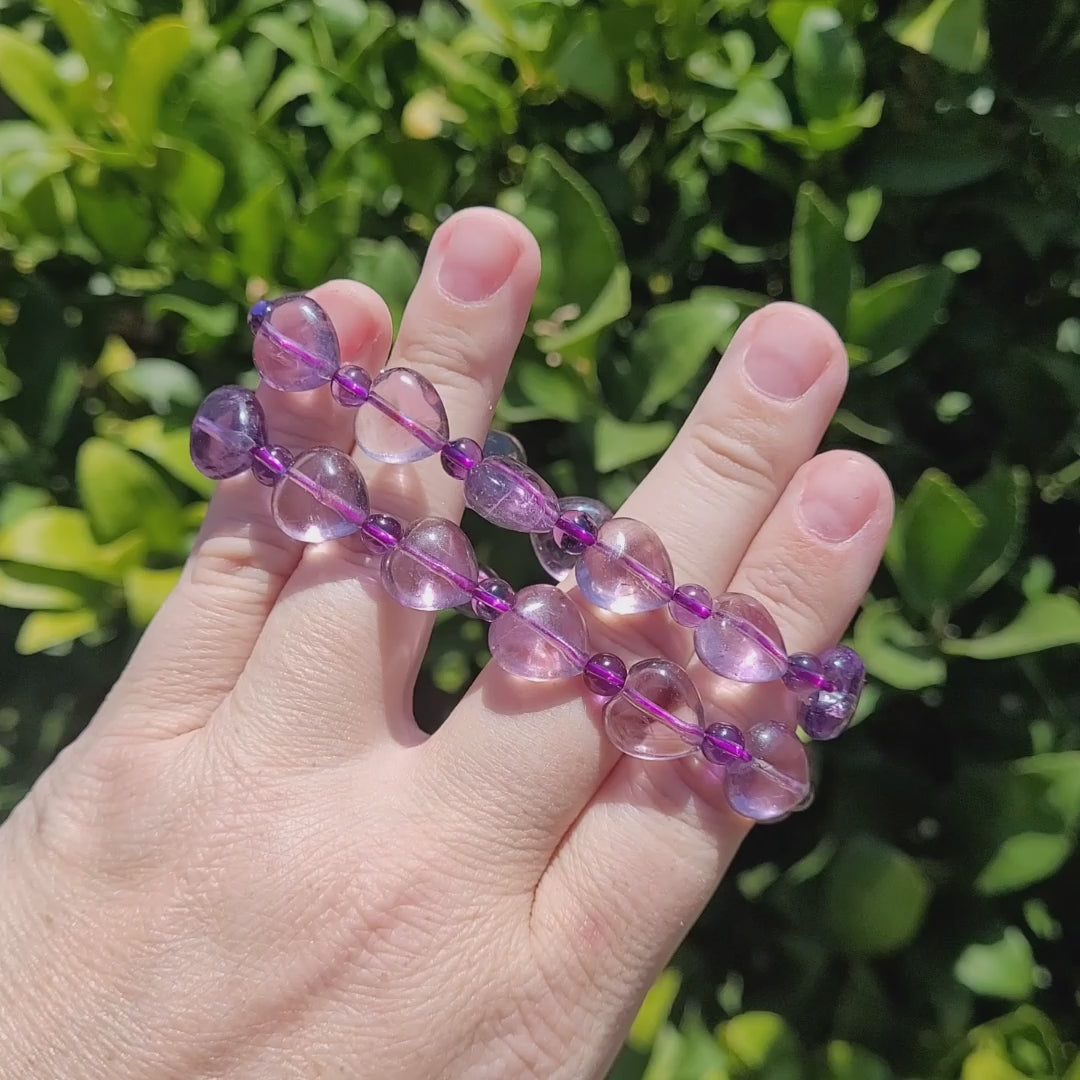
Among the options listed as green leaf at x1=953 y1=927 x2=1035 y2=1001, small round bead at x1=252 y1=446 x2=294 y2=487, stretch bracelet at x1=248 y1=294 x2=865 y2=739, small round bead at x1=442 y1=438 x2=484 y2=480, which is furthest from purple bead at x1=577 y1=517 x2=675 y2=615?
green leaf at x1=953 y1=927 x2=1035 y2=1001

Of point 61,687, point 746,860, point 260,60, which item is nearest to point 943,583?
point 746,860

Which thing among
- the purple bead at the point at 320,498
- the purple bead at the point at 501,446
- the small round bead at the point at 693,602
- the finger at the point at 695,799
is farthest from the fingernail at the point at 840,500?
the purple bead at the point at 320,498

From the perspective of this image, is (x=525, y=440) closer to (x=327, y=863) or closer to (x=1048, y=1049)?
(x=327, y=863)

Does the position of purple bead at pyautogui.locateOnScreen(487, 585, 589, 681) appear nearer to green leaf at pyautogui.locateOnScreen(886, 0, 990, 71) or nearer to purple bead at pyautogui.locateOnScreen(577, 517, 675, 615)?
purple bead at pyautogui.locateOnScreen(577, 517, 675, 615)

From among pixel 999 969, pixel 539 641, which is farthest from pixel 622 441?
pixel 999 969

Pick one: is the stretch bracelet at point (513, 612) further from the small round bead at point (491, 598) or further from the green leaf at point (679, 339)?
the green leaf at point (679, 339)

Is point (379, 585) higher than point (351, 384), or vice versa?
point (351, 384)

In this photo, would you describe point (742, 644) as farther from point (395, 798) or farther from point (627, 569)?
point (395, 798)
